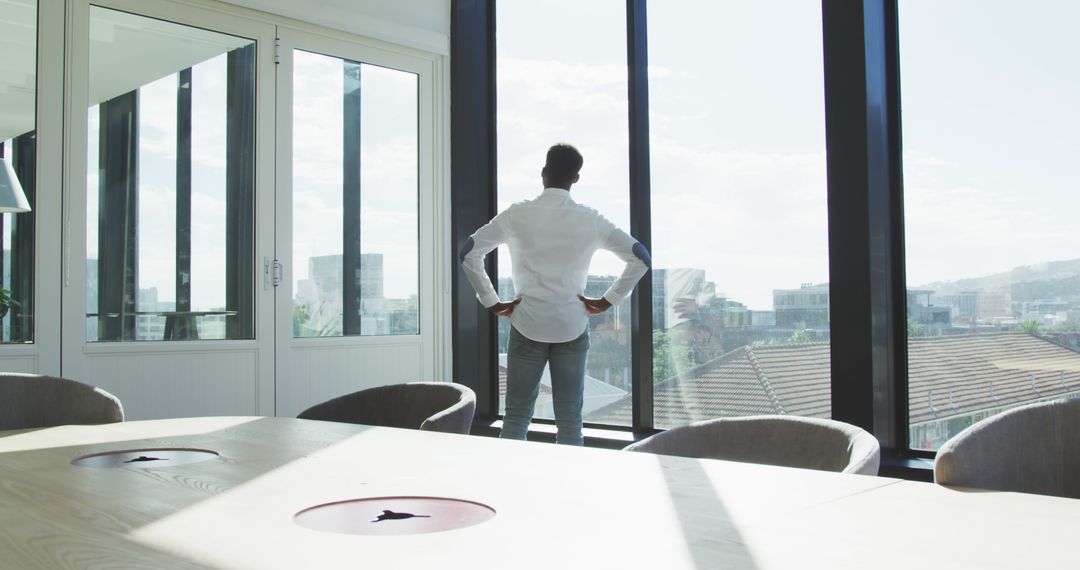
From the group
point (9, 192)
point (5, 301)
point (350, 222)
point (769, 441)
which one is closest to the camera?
point (769, 441)

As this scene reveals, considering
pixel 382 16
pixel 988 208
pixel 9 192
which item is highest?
pixel 382 16

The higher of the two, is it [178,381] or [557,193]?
[557,193]

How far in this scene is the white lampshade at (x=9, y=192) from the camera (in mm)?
3578

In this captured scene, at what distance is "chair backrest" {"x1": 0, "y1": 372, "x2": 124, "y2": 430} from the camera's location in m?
2.23

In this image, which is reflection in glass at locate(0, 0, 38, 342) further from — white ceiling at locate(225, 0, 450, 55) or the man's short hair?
the man's short hair

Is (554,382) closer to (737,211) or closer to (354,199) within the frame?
(737,211)

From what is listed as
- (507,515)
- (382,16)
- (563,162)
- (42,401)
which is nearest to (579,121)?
(382,16)

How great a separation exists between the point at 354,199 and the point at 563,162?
2147mm

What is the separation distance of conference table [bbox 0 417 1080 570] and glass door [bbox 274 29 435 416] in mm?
3342

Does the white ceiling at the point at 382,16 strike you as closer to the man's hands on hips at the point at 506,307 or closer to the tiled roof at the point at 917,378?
the man's hands on hips at the point at 506,307

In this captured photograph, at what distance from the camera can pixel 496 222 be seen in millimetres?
3367

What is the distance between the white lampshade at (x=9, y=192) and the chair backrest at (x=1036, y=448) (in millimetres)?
3662

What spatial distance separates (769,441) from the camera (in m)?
1.63

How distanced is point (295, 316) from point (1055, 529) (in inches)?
169
